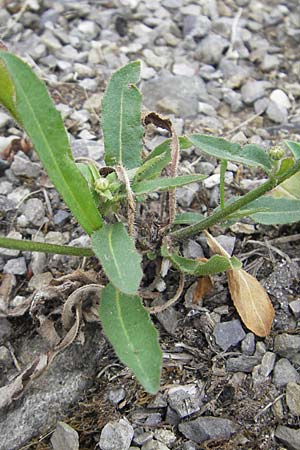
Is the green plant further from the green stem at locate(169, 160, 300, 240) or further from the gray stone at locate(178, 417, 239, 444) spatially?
the gray stone at locate(178, 417, 239, 444)

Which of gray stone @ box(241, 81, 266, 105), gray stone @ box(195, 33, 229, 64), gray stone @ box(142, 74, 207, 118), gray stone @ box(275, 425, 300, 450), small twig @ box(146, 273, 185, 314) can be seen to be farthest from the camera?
gray stone @ box(195, 33, 229, 64)

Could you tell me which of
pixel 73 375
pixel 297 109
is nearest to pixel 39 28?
pixel 297 109

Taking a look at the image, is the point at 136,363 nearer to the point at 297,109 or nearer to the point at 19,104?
the point at 19,104

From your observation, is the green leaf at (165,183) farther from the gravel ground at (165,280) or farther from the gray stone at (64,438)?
the gray stone at (64,438)

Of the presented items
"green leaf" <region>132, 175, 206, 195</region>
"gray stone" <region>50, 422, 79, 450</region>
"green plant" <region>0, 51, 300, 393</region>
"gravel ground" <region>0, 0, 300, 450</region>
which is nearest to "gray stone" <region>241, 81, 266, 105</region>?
"gravel ground" <region>0, 0, 300, 450</region>

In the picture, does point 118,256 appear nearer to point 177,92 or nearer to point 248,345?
point 248,345
